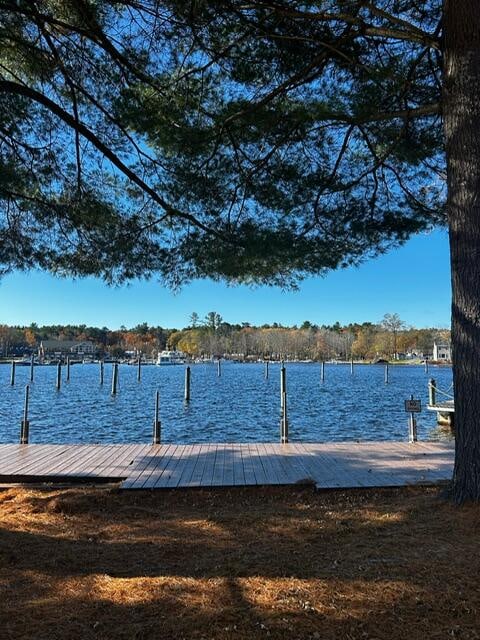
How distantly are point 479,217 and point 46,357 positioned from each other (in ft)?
379

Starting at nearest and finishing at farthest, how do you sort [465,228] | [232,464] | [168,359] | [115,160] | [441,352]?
1. [465,228]
2. [115,160]
3. [232,464]
4. [168,359]
5. [441,352]

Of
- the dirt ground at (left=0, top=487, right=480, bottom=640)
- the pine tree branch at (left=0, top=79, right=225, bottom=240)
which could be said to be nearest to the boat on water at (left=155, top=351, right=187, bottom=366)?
the pine tree branch at (left=0, top=79, right=225, bottom=240)

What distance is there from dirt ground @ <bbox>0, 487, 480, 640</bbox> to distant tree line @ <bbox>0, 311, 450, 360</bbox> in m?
101

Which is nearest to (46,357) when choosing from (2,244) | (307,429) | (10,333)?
(10,333)

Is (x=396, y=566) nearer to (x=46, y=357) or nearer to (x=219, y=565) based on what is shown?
(x=219, y=565)

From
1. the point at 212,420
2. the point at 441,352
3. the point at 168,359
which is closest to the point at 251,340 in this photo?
the point at 168,359

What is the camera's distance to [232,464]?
21.9ft

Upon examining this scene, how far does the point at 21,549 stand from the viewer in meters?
3.40

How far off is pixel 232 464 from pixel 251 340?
350 feet

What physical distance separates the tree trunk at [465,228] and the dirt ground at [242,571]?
506mm

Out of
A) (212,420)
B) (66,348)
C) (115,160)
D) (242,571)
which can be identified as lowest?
(212,420)

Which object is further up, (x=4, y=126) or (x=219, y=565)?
(x=4, y=126)

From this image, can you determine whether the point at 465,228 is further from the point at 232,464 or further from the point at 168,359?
the point at 168,359

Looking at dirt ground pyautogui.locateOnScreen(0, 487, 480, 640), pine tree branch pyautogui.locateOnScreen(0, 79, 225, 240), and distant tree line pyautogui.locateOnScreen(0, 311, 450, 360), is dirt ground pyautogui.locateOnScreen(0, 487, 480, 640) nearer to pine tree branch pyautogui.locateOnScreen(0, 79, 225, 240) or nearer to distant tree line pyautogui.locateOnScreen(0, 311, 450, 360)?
pine tree branch pyautogui.locateOnScreen(0, 79, 225, 240)
